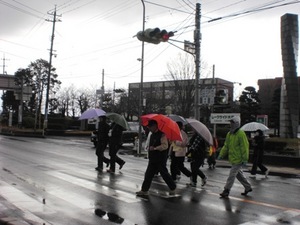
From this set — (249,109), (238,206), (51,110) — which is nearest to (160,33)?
(238,206)

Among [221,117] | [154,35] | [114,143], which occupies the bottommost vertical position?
[114,143]

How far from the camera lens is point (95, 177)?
37.4 ft

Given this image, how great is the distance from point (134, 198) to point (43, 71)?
6097 centimetres

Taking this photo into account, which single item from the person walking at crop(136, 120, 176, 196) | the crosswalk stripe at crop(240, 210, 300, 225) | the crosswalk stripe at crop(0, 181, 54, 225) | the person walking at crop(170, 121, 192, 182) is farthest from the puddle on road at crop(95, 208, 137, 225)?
the person walking at crop(170, 121, 192, 182)

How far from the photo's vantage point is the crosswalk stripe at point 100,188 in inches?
333

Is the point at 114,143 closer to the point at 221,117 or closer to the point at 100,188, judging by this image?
the point at 100,188

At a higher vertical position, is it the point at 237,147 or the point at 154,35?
the point at 154,35

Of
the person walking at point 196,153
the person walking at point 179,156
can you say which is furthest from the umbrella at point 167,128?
the person walking at point 179,156

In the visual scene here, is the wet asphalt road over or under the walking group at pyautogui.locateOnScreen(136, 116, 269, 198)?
under

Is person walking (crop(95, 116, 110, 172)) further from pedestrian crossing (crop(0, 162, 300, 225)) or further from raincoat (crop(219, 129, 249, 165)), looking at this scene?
raincoat (crop(219, 129, 249, 165))

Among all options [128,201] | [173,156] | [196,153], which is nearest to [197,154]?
[196,153]

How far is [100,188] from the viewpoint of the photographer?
376 inches

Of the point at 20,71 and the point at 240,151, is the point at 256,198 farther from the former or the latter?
the point at 20,71

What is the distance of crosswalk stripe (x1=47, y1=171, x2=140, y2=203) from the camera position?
845cm
